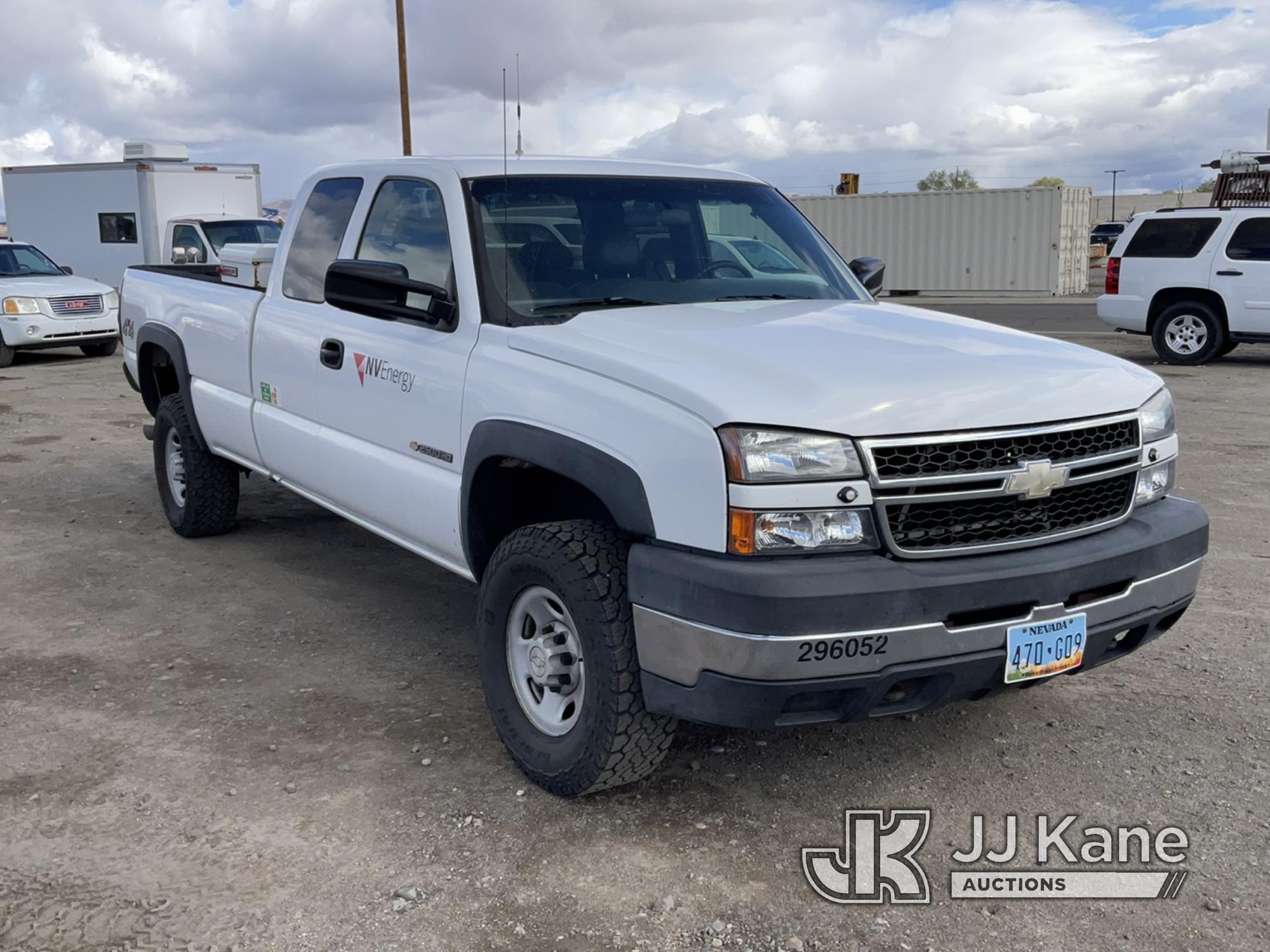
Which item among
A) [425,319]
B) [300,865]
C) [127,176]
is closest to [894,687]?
[300,865]

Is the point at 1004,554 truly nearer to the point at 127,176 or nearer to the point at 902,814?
the point at 902,814

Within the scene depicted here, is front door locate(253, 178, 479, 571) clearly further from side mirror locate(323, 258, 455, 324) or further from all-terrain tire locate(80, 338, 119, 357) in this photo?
all-terrain tire locate(80, 338, 119, 357)

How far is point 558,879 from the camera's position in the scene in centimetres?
332

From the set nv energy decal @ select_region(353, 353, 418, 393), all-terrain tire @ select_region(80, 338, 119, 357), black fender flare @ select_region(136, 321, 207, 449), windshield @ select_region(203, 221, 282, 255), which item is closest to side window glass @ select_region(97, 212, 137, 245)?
windshield @ select_region(203, 221, 282, 255)

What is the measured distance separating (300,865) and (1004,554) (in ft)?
6.80

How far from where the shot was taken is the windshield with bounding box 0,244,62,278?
16.8 meters

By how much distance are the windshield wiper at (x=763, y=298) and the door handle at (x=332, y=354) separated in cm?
148

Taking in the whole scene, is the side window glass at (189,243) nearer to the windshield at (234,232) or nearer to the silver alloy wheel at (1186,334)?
the windshield at (234,232)

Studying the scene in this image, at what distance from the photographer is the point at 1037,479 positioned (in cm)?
334

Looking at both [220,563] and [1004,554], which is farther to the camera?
[220,563]

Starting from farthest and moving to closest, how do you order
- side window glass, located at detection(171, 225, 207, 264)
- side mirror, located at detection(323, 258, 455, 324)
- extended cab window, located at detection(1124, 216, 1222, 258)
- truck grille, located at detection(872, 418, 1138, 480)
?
side window glass, located at detection(171, 225, 207, 264)
extended cab window, located at detection(1124, 216, 1222, 258)
side mirror, located at detection(323, 258, 455, 324)
truck grille, located at detection(872, 418, 1138, 480)

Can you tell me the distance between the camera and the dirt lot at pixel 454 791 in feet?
10.2

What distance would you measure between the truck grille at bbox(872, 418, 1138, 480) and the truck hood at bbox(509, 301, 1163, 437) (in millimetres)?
44

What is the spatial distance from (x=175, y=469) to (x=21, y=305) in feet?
34.6
